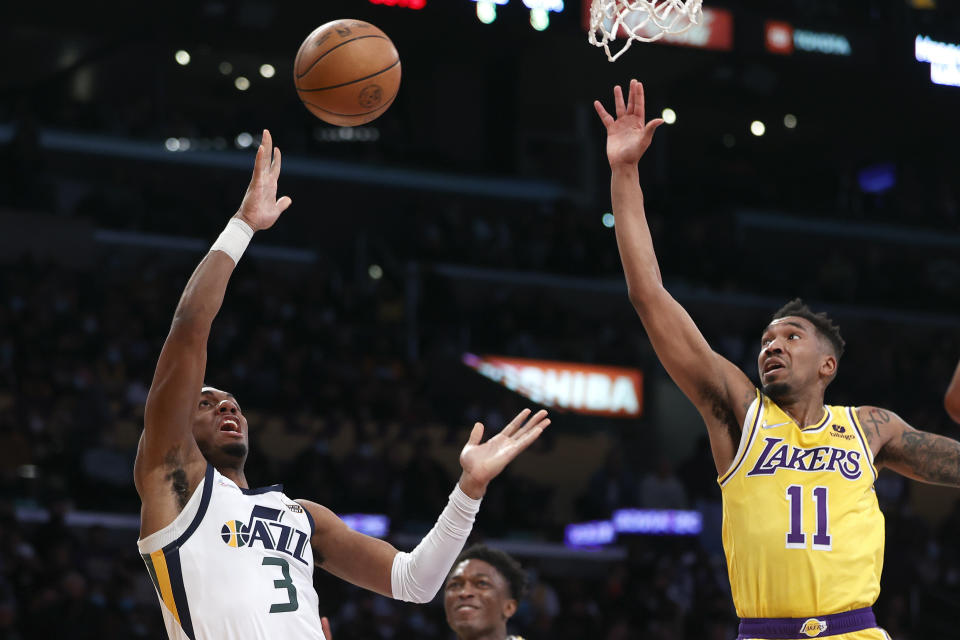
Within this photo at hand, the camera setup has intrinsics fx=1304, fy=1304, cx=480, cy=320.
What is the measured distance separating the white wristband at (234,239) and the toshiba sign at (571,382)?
38.8 ft

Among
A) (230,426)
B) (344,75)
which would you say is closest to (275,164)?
(230,426)

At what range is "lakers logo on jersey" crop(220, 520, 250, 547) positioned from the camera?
171 inches

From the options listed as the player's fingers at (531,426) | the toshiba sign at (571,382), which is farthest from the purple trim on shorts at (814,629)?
the toshiba sign at (571,382)

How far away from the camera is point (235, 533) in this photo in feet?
14.4

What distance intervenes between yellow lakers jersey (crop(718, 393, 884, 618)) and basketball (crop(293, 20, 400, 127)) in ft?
7.43

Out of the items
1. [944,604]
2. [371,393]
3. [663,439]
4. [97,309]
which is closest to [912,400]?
[663,439]

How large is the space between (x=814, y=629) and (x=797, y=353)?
1023 mm

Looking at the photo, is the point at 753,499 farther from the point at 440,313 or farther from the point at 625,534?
the point at 440,313

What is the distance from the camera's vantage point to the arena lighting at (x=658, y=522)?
14461 millimetres

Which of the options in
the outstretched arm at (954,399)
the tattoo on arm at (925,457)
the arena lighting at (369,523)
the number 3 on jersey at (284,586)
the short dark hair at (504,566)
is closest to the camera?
the outstretched arm at (954,399)

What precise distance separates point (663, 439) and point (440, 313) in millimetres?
3921

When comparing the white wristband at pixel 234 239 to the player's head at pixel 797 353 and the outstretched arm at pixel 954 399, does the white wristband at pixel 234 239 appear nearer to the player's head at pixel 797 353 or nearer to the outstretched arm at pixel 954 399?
the player's head at pixel 797 353

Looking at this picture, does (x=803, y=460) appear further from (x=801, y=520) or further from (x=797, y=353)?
(x=797, y=353)

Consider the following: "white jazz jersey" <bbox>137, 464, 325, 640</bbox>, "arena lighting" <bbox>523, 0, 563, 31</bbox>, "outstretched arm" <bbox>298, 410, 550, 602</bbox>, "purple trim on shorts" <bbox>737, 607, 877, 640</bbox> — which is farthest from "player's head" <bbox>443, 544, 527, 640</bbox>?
"arena lighting" <bbox>523, 0, 563, 31</bbox>
